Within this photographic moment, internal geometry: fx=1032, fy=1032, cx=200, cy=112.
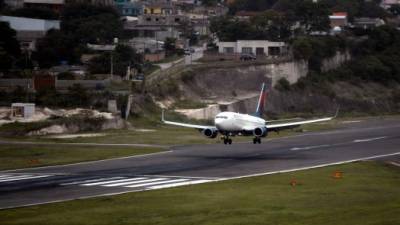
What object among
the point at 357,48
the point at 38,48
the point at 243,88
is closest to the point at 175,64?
the point at 243,88

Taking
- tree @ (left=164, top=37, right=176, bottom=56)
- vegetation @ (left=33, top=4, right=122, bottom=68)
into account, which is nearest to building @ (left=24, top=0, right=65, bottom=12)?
vegetation @ (left=33, top=4, right=122, bottom=68)

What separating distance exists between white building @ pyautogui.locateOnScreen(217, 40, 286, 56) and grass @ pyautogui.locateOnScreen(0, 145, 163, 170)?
296 ft

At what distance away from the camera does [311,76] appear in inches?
6516

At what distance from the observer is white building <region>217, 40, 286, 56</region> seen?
175 meters

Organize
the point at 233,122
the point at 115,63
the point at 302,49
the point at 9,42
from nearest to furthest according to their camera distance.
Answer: the point at 233,122, the point at 115,63, the point at 9,42, the point at 302,49

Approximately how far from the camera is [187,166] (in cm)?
7288

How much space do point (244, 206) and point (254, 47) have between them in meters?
125

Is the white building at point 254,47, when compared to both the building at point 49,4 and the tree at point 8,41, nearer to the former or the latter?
the building at point 49,4

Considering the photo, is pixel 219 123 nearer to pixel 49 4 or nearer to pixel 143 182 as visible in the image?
pixel 143 182

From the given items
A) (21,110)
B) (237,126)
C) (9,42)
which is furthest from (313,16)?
(237,126)

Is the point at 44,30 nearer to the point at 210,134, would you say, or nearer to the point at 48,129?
the point at 48,129

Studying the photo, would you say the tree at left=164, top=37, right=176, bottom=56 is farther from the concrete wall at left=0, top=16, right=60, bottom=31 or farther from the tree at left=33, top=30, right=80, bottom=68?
the tree at left=33, top=30, right=80, bottom=68

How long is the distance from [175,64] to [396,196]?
9379 cm

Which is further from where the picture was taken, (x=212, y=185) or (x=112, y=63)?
(x=112, y=63)
